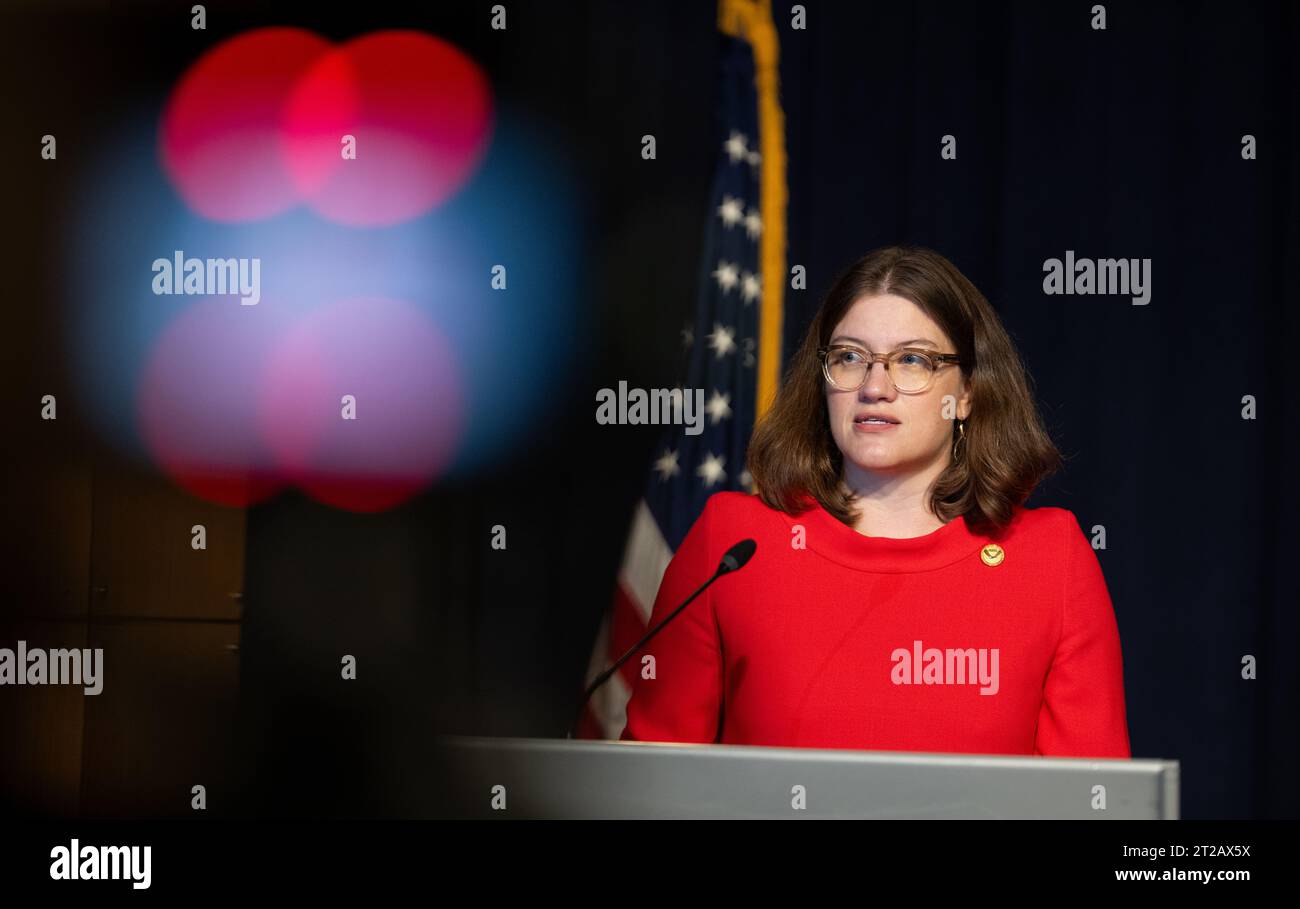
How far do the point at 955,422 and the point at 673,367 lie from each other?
1163 millimetres

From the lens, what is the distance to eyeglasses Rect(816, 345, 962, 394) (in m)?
2.00

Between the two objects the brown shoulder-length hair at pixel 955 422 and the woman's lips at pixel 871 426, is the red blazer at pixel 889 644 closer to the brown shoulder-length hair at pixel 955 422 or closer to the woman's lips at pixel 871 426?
the brown shoulder-length hair at pixel 955 422

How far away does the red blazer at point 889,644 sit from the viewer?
6.16 ft

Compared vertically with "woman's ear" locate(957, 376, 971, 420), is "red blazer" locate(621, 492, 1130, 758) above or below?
below

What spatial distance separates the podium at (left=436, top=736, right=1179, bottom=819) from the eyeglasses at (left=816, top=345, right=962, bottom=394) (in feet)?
2.80

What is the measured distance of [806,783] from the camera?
4.11 feet

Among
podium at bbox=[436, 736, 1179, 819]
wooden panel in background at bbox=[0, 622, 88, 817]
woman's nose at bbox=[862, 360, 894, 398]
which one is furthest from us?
wooden panel in background at bbox=[0, 622, 88, 817]

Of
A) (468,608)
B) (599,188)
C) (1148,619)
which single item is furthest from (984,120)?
(468,608)

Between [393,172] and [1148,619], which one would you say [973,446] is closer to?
[1148,619]

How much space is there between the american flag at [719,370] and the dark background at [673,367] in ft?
0.21

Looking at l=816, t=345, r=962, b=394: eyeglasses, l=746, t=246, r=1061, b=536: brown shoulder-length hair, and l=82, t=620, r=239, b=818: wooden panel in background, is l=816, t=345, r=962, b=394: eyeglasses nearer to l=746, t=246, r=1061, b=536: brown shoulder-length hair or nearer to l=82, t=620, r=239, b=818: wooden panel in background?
l=746, t=246, r=1061, b=536: brown shoulder-length hair

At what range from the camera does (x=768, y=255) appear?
3055 mm

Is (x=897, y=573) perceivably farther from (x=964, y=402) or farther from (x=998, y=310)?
Answer: (x=998, y=310)

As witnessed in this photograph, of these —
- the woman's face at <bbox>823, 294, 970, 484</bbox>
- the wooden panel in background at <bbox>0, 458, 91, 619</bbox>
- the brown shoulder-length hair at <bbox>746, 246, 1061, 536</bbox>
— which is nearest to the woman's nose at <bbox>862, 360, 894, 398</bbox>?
the woman's face at <bbox>823, 294, 970, 484</bbox>
